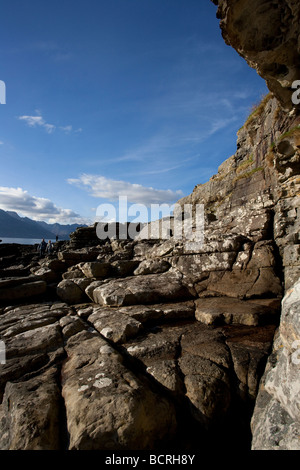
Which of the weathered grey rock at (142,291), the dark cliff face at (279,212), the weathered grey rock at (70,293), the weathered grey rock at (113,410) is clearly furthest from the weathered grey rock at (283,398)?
the weathered grey rock at (70,293)

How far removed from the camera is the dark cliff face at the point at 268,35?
9.65 m

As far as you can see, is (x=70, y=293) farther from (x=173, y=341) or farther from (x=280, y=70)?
(x=280, y=70)

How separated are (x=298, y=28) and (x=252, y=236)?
360 inches

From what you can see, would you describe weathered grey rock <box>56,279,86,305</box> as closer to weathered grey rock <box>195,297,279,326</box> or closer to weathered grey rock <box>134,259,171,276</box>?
weathered grey rock <box>134,259,171,276</box>

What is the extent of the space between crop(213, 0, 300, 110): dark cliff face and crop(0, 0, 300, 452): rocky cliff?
0.13 m

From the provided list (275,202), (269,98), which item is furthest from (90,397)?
(269,98)

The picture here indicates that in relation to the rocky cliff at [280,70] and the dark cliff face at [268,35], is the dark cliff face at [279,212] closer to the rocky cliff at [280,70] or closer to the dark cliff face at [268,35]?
the rocky cliff at [280,70]

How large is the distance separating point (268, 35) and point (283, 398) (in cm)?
1436

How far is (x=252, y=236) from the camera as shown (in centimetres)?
1090

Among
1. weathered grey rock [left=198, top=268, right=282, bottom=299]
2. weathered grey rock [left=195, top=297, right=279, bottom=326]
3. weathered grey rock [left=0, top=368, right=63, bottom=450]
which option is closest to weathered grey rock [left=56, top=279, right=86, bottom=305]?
weathered grey rock [left=198, top=268, right=282, bottom=299]

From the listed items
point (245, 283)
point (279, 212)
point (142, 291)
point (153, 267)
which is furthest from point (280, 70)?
point (142, 291)

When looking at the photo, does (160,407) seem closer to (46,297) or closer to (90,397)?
(90,397)

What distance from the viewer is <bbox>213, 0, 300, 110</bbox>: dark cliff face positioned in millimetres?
9648

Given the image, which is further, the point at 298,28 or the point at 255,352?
the point at 298,28
